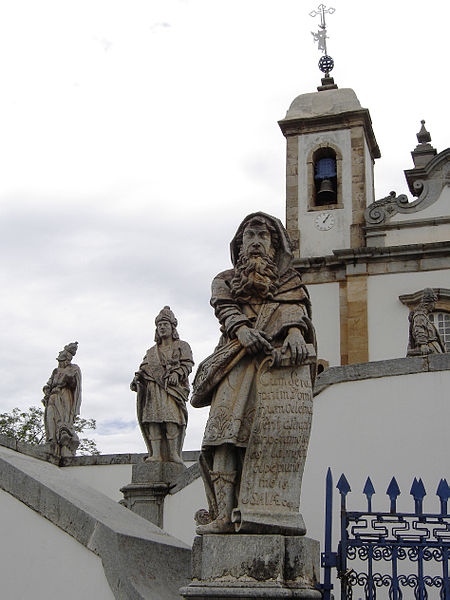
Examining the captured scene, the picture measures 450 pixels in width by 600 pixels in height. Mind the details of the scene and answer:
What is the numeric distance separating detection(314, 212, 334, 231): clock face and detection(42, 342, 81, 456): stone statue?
30.3 feet

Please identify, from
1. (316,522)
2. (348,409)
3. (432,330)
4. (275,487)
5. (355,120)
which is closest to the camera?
(275,487)

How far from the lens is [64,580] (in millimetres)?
5113

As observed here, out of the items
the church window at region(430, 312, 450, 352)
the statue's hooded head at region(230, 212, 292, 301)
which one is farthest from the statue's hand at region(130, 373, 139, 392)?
the church window at region(430, 312, 450, 352)

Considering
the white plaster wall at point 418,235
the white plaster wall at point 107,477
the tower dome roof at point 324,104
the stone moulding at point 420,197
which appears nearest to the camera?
the white plaster wall at point 107,477

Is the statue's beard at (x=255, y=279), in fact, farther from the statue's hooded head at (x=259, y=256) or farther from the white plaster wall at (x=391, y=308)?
the white plaster wall at (x=391, y=308)

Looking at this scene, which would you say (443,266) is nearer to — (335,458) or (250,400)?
(335,458)

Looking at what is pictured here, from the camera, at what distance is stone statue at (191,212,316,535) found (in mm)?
4480

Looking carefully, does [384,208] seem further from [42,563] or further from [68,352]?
[42,563]

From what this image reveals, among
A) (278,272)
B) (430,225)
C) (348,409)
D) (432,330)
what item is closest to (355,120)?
(430,225)

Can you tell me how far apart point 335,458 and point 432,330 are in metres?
4.39

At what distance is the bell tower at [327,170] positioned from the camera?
22.2 metres

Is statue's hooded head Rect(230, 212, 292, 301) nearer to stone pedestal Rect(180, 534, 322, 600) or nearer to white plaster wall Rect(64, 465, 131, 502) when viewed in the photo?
stone pedestal Rect(180, 534, 322, 600)

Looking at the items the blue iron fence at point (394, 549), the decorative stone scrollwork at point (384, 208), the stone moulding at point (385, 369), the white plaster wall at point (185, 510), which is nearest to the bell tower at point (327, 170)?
the decorative stone scrollwork at point (384, 208)

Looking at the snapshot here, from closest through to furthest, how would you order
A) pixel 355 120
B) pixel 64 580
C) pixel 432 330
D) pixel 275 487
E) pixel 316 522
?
pixel 275 487, pixel 64 580, pixel 316 522, pixel 432 330, pixel 355 120
